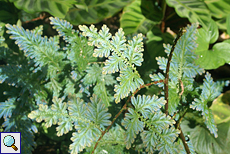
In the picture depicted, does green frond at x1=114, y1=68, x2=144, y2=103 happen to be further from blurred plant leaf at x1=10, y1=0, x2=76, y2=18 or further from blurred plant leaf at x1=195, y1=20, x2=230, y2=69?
blurred plant leaf at x1=10, y1=0, x2=76, y2=18

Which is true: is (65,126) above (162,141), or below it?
above

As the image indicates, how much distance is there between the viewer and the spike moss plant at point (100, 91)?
0.85 metres

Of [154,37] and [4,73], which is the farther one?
[154,37]

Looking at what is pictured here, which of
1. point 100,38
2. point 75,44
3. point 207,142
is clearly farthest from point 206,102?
point 75,44

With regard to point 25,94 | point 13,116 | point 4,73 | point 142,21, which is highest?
point 142,21

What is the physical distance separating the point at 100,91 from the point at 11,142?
0.63m

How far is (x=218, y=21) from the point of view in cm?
180

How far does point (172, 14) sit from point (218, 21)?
437 mm

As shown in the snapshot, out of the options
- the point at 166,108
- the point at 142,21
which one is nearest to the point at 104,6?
the point at 142,21

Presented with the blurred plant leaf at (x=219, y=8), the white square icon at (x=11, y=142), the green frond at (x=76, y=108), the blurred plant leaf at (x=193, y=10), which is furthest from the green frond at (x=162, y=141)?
the blurred plant leaf at (x=219, y=8)

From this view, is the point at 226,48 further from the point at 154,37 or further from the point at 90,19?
the point at 90,19

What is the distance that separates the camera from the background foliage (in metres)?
0.86

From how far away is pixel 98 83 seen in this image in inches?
46.7

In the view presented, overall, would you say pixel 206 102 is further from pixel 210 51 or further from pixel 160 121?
pixel 210 51
